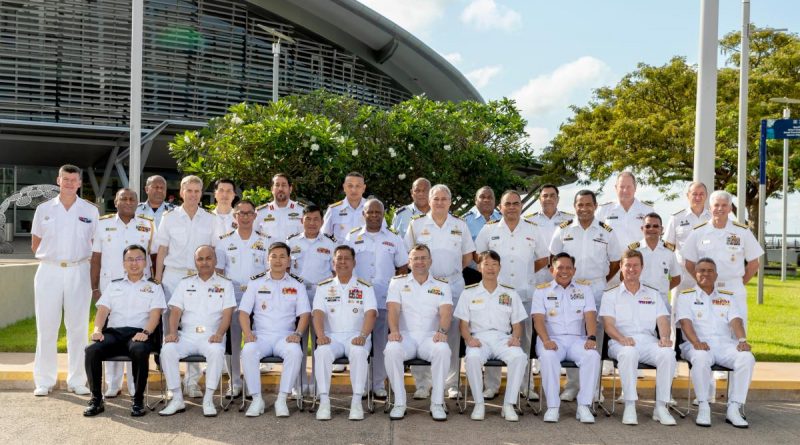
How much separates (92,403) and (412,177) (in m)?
8.10

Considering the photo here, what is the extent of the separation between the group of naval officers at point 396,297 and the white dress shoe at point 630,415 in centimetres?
2

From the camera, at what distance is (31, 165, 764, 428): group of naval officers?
577 centimetres

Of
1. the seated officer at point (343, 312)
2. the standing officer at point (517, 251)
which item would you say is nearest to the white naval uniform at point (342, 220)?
the seated officer at point (343, 312)

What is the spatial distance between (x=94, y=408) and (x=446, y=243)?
10.2ft

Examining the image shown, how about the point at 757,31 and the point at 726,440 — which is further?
the point at 757,31

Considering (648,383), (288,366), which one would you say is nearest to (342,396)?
(288,366)

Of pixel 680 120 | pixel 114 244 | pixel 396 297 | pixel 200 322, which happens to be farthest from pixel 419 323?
pixel 680 120

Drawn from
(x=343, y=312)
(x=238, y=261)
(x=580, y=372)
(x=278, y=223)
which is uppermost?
(x=278, y=223)

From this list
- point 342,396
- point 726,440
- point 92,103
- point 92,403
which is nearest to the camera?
point 726,440

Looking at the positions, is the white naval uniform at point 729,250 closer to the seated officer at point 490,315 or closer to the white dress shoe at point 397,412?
the seated officer at point 490,315

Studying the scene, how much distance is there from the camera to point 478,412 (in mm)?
5723

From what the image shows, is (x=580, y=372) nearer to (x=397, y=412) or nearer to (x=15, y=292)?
(x=397, y=412)

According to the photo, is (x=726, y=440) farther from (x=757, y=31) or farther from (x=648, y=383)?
(x=757, y=31)

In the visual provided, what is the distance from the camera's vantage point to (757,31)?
26031 mm
